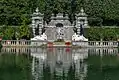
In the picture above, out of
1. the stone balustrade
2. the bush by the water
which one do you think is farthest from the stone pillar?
the bush by the water

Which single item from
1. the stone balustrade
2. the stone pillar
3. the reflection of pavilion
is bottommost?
the stone balustrade

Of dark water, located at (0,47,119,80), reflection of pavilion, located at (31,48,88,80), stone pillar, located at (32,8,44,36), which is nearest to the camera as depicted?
dark water, located at (0,47,119,80)

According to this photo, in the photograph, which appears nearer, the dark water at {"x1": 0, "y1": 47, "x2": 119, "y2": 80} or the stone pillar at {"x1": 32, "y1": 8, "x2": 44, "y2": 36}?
the dark water at {"x1": 0, "y1": 47, "x2": 119, "y2": 80}

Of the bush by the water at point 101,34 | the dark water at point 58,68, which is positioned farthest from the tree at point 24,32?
the dark water at point 58,68

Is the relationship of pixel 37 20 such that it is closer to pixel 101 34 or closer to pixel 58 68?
pixel 101 34

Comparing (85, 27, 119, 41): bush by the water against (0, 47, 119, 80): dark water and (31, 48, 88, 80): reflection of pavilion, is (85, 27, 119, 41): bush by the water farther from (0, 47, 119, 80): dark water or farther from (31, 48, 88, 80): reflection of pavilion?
(31, 48, 88, 80): reflection of pavilion

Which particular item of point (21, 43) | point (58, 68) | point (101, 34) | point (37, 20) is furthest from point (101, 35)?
point (58, 68)

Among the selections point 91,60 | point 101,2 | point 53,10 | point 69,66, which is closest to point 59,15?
point 53,10

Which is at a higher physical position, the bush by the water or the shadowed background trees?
the shadowed background trees

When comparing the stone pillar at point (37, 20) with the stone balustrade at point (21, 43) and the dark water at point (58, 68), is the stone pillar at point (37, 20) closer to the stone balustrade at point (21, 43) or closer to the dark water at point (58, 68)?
the stone balustrade at point (21, 43)

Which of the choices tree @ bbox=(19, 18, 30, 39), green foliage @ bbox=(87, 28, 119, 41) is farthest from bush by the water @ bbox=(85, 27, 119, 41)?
tree @ bbox=(19, 18, 30, 39)

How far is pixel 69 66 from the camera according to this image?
27.2m

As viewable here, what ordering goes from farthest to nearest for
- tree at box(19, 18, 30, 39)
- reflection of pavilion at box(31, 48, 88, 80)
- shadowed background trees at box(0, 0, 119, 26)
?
shadowed background trees at box(0, 0, 119, 26)
tree at box(19, 18, 30, 39)
reflection of pavilion at box(31, 48, 88, 80)

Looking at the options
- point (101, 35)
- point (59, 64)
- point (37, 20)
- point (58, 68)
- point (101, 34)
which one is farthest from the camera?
point (37, 20)
